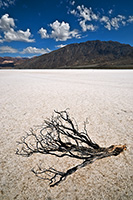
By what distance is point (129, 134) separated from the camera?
8.32 ft

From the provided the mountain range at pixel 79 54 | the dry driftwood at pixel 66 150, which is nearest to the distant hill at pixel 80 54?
the mountain range at pixel 79 54

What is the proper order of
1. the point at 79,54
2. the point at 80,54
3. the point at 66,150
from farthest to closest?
the point at 80,54, the point at 79,54, the point at 66,150

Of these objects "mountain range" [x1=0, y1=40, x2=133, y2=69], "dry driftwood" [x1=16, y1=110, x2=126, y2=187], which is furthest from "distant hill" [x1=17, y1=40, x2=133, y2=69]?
"dry driftwood" [x1=16, y1=110, x2=126, y2=187]

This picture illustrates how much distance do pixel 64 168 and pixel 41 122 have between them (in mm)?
1685

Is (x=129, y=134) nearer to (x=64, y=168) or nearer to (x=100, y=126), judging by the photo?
(x=100, y=126)

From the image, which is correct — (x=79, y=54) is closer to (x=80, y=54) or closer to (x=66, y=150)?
(x=80, y=54)

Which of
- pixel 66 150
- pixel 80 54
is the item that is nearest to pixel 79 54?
pixel 80 54

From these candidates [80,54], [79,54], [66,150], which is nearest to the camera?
[66,150]

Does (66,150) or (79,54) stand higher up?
(79,54)

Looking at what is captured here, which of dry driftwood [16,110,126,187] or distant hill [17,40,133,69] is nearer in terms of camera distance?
dry driftwood [16,110,126,187]

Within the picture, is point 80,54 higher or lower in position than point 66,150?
higher

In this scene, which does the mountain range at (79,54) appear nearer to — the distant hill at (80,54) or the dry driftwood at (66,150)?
the distant hill at (80,54)

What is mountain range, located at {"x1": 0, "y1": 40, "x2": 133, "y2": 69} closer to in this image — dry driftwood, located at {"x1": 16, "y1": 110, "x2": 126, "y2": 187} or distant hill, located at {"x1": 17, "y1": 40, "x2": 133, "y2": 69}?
distant hill, located at {"x1": 17, "y1": 40, "x2": 133, "y2": 69}

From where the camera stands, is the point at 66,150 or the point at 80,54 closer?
the point at 66,150
